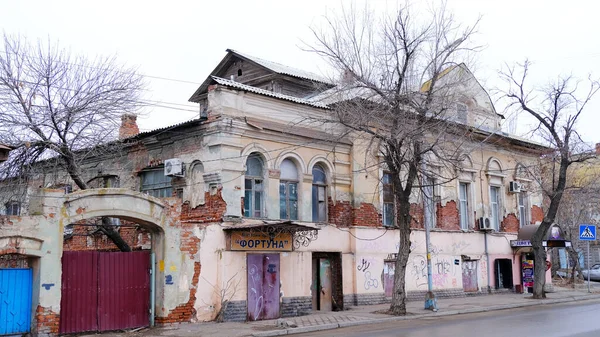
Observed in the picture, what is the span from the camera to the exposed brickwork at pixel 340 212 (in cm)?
2183

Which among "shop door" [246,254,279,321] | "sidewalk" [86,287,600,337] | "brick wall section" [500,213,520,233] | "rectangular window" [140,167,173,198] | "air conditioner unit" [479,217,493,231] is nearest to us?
"sidewalk" [86,287,600,337]

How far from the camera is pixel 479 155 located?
28.2 metres

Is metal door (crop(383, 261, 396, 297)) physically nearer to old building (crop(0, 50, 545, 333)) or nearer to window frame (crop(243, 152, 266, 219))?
old building (crop(0, 50, 545, 333))

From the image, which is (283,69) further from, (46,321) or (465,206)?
(46,321)

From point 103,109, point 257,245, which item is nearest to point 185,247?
point 257,245

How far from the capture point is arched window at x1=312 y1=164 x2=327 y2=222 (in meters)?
21.8

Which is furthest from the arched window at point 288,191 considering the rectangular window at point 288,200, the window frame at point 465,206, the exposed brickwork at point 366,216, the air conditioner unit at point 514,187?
the air conditioner unit at point 514,187

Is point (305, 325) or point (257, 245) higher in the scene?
point (257, 245)

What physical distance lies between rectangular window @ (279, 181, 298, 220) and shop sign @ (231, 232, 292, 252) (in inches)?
38.3

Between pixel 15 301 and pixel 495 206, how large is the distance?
22.1m

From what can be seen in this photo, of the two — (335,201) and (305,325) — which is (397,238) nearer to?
(335,201)

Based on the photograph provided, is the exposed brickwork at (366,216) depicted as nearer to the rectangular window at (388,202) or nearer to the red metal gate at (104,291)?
the rectangular window at (388,202)

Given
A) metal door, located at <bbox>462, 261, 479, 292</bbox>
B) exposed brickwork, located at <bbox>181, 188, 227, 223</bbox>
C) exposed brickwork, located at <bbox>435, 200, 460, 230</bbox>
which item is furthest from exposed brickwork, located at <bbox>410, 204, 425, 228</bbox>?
exposed brickwork, located at <bbox>181, 188, 227, 223</bbox>

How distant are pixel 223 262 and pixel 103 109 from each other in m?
5.89
